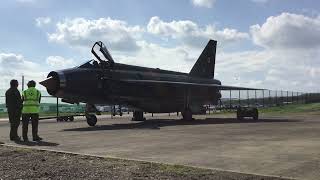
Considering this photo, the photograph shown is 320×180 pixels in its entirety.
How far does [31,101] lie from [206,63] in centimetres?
1965

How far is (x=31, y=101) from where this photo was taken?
1566cm

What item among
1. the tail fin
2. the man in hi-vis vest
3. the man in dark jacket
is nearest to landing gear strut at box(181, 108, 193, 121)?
the tail fin

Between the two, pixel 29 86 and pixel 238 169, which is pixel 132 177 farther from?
pixel 29 86

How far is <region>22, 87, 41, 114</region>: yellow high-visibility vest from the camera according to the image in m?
15.6

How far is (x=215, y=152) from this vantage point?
10844 mm

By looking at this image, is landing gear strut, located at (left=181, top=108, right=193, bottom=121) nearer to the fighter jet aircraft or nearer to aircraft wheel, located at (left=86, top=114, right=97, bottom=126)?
the fighter jet aircraft

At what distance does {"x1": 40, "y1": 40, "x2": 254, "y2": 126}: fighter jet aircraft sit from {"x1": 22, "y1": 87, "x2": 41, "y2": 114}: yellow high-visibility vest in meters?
5.96

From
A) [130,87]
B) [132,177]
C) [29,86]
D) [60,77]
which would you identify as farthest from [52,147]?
[130,87]

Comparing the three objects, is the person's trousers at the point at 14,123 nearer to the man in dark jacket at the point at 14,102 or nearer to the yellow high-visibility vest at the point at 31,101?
the man in dark jacket at the point at 14,102

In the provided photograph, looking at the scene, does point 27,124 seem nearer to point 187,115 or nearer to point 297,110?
point 187,115

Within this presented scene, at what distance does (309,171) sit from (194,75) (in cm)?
2473

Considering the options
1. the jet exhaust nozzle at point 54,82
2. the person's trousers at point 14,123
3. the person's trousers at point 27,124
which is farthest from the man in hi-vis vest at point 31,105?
the jet exhaust nozzle at point 54,82

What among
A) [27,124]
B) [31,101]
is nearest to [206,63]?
[31,101]

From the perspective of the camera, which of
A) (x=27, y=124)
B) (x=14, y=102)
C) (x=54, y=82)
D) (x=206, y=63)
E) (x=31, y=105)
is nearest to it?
(x=27, y=124)
